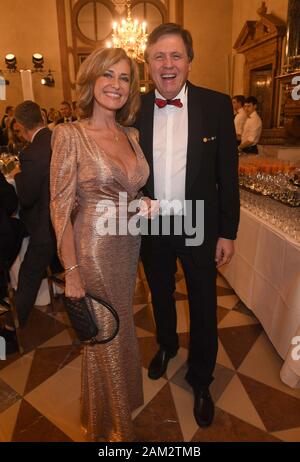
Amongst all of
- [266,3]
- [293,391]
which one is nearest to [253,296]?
[293,391]

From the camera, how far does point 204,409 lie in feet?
5.98

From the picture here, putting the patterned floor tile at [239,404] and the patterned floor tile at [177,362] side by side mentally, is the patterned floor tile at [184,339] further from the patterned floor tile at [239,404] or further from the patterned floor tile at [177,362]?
the patterned floor tile at [239,404]

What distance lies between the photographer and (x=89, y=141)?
1365mm

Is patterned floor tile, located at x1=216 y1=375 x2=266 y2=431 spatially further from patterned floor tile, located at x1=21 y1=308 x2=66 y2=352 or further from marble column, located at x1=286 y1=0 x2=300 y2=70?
marble column, located at x1=286 y1=0 x2=300 y2=70

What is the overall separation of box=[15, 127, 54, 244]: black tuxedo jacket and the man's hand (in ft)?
4.15

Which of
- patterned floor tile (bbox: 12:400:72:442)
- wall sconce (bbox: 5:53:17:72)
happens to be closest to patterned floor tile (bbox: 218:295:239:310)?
patterned floor tile (bbox: 12:400:72:442)

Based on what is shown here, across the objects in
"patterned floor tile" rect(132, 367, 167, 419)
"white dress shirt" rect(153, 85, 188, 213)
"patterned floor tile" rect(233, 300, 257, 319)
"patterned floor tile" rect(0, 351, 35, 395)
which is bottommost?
"patterned floor tile" rect(0, 351, 35, 395)

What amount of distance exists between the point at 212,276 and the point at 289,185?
1.28m

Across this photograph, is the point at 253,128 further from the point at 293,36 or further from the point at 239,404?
the point at 239,404

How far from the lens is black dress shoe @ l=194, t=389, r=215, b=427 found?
1.79 metres

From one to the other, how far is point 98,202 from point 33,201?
48.4 inches

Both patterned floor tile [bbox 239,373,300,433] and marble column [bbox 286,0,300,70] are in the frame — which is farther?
marble column [bbox 286,0,300,70]

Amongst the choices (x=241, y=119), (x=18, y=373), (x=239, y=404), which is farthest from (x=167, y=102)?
(x=241, y=119)

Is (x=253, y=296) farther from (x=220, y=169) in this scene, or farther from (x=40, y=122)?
(x=40, y=122)
